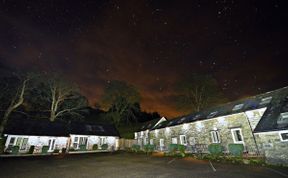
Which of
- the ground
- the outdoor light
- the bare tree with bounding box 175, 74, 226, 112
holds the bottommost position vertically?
the ground

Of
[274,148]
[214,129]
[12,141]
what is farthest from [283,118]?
[12,141]

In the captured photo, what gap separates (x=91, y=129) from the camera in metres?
31.1

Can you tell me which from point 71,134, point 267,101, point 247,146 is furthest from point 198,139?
point 71,134

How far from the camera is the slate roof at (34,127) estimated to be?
22.3 meters

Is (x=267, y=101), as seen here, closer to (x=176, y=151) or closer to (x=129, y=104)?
(x=176, y=151)

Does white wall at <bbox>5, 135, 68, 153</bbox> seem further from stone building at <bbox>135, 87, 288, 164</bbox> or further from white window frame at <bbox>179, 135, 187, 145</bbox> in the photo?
white window frame at <bbox>179, 135, 187, 145</bbox>

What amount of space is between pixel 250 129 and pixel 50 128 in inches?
1103

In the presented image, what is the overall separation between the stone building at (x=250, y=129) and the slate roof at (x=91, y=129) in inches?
533

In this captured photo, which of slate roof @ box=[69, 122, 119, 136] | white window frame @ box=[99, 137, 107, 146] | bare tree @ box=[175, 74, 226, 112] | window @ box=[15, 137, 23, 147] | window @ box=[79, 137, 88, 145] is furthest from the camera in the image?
bare tree @ box=[175, 74, 226, 112]

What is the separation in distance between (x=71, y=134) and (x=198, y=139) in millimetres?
20528

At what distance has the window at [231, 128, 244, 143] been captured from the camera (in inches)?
628

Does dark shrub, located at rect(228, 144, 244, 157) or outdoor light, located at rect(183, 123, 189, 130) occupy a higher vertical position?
outdoor light, located at rect(183, 123, 189, 130)

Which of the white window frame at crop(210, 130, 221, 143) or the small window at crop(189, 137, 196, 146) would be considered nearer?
the white window frame at crop(210, 130, 221, 143)

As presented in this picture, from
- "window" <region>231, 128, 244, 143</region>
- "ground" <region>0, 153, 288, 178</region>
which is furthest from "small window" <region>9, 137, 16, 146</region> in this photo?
"window" <region>231, 128, 244, 143</region>
